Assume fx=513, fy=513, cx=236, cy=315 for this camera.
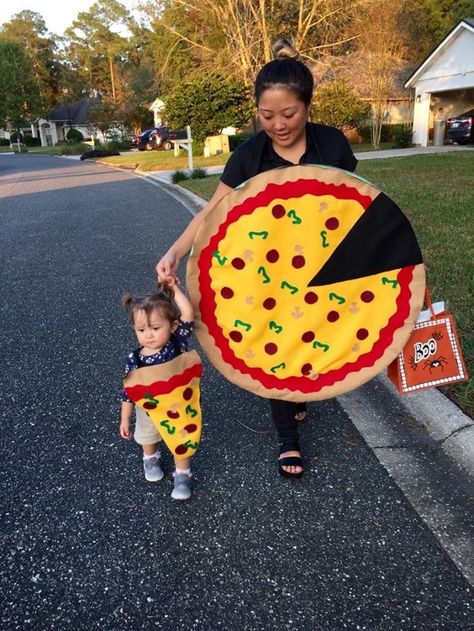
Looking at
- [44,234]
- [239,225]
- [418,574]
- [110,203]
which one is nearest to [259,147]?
[239,225]

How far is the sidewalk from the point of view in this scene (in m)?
2.12

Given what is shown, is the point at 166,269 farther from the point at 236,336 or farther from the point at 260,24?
the point at 260,24

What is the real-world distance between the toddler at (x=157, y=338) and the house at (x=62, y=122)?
70.6 metres

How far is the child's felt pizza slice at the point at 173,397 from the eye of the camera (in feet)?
7.02

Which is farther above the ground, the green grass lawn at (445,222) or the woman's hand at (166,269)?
the woman's hand at (166,269)

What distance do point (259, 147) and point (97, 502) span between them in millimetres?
1789

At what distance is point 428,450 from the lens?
2.59 m

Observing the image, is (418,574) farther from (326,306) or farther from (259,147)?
(259,147)

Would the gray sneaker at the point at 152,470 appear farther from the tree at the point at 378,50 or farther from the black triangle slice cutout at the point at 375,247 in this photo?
the tree at the point at 378,50

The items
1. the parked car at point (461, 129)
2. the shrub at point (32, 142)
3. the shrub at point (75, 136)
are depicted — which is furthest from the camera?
the shrub at point (32, 142)

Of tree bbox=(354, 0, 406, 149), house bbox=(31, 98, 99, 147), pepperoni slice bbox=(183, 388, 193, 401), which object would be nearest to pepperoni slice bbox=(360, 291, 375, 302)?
pepperoni slice bbox=(183, 388, 193, 401)

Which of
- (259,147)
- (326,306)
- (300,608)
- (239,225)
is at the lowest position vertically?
(300,608)

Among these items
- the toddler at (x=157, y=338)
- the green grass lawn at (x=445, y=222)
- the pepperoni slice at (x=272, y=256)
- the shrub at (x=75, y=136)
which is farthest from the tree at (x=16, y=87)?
the pepperoni slice at (x=272, y=256)

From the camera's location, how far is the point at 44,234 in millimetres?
8711
